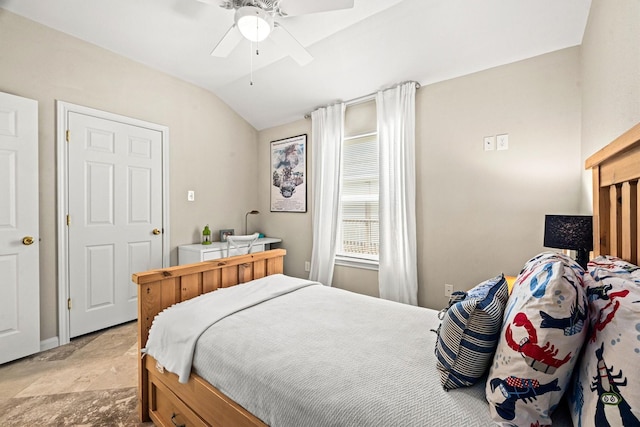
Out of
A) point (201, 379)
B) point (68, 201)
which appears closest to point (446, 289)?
point (201, 379)

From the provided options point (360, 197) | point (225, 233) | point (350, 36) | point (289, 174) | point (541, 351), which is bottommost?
point (541, 351)

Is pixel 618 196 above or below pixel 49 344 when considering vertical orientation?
above

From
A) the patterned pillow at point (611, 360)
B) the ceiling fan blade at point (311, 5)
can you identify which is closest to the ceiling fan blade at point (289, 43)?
the ceiling fan blade at point (311, 5)

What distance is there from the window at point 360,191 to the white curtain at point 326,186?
0.34 feet

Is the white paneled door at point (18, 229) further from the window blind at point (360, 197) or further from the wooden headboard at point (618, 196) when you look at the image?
the wooden headboard at point (618, 196)

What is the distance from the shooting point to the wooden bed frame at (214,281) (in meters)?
1.02

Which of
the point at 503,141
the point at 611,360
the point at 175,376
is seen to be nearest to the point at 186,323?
the point at 175,376

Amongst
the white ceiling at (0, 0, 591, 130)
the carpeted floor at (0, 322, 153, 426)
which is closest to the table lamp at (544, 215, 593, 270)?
the white ceiling at (0, 0, 591, 130)

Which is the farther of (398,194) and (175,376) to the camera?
(398,194)

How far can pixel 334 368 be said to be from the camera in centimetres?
107

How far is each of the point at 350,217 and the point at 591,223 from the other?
219 cm

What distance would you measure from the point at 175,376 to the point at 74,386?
1185 millimetres

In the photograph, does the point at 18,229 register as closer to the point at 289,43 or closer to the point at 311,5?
the point at 289,43

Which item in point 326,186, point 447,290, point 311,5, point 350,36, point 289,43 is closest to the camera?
point 311,5
